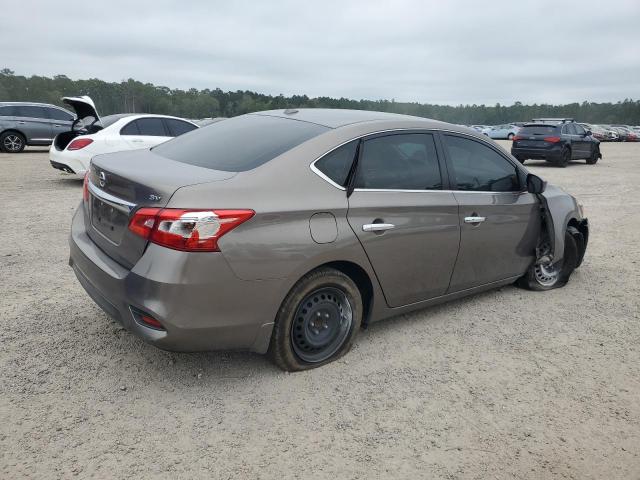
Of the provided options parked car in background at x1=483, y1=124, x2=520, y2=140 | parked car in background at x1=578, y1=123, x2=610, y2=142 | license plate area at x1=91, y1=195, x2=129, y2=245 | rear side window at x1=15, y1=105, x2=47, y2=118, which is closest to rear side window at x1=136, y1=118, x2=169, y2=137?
license plate area at x1=91, y1=195, x2=129, y2=245

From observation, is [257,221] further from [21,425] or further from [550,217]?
[550,217]

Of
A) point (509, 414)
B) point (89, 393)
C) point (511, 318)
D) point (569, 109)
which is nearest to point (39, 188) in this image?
point (89, 393)

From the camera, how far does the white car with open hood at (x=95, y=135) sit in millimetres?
9183

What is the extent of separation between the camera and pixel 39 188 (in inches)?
376

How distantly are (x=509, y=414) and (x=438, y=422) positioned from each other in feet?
1.40

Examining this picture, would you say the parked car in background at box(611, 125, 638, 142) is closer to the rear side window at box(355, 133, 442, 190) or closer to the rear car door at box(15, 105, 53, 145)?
the rear car door at box(15, 105, 53, 145)

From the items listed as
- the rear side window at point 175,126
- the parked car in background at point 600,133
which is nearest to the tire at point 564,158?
the rear side window at point 175,126

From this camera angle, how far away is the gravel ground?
7.82 ft

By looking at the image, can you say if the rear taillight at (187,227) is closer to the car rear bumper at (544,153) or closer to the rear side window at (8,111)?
the rear side window at (8,111)

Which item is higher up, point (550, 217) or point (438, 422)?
point (550, 217)

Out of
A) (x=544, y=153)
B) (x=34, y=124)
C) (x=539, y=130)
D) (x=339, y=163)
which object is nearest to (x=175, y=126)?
(x=339, y=163)

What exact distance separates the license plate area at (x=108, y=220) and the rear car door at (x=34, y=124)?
1553cm

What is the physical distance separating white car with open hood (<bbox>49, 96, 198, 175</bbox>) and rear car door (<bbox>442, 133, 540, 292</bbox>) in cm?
711

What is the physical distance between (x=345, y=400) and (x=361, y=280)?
2.64 feet
